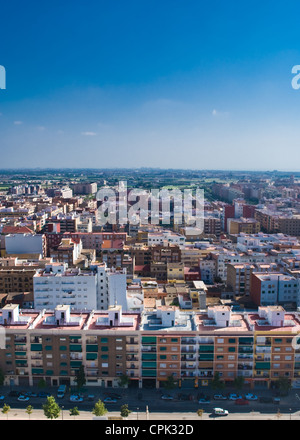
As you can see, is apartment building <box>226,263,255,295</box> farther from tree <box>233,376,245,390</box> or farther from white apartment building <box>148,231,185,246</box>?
tree <box>233,376,245,390</box>

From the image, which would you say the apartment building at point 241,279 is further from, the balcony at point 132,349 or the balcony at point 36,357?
the balcony at point 36,357

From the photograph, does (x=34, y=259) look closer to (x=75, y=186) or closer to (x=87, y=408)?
(x=87, y=408)

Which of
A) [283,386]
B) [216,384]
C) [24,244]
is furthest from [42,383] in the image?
[24,244]

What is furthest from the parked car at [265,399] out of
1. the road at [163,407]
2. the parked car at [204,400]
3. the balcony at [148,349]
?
the balcony at [148,349]
